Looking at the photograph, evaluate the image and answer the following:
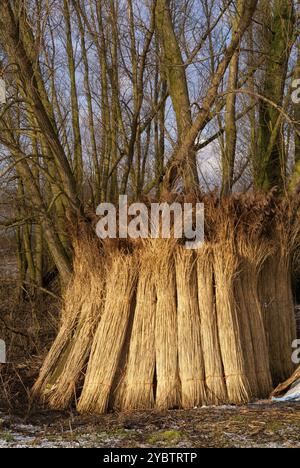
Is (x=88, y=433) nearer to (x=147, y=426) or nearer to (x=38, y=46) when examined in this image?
(x=147, y=426)

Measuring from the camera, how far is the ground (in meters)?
3.59

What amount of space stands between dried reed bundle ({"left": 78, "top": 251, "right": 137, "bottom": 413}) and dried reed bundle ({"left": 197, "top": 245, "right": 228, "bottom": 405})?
0.58m

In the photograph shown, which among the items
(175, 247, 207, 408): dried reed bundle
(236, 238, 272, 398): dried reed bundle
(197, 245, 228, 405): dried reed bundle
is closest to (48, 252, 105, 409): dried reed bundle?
(175, 247, 207, 408): dried reed bundle

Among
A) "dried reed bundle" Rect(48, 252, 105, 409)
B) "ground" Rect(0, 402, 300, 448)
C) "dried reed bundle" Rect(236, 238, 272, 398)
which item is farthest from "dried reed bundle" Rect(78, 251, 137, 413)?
"dried reed bundle" Rect(236, 238, 272, 398)

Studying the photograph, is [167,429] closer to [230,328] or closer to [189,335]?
[189,335]

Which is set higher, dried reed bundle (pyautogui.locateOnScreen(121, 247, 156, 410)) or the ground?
dried reed bundle (pyautogui.locateOnScreen(121, 247, 156, 410))

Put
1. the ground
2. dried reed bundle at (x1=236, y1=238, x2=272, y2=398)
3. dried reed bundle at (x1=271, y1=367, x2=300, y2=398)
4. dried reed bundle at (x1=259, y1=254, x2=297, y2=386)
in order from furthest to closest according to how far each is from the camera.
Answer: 1. dried reed bundle at (x1=259, y1=254, x2=297, y2=386)
2. dried reed bundle at (x1=236, y1=238, x2=272, y2=398)
3. dried reed bundle at (x1=271, y1=367, x2=300, y2=398)
4. the ground

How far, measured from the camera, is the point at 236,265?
4.91m

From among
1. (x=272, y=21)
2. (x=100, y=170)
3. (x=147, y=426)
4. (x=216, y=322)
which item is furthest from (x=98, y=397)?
(x=272, y=21)

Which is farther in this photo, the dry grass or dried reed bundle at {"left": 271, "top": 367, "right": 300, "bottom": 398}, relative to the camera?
dried reed bundle at {"left": 271, "top": 367, "right": 300, "bottom": 398}

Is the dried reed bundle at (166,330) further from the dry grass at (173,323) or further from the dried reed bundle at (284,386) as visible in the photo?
the dried reed bundle at (284,386)

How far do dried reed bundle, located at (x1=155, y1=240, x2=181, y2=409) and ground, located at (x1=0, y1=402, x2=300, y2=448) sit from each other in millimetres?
231

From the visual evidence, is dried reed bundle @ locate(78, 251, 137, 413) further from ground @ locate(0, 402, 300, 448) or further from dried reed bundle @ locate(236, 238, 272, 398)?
dried reed bundle @ locate(236, 238, 272, 398)

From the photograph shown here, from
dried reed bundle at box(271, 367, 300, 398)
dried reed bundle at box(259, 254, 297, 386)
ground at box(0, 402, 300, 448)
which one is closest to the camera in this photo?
ground at box(0, 402, 300, 448)
